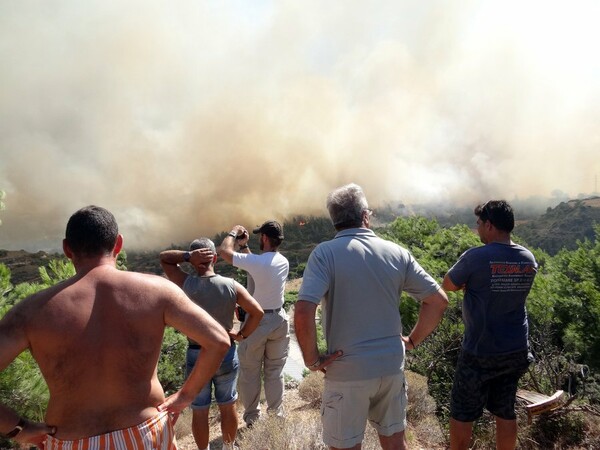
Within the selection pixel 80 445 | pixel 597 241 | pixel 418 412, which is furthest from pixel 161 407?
pixel 597 241

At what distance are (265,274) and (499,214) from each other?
1.93 metres

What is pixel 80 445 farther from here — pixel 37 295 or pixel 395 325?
pixel 395 325

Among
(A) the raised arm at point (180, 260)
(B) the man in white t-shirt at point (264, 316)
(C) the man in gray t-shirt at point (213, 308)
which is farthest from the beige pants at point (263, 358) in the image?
(A) the raised arm at point (180, 260)

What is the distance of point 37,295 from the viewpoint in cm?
159

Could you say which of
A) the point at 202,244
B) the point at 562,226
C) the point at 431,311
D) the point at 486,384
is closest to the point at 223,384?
the point at 202,244

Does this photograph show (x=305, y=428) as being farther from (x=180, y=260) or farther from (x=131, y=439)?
(x=131, y=439)

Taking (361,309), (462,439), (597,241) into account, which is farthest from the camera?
(597,241)

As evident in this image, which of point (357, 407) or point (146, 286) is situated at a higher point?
point (146, 286)

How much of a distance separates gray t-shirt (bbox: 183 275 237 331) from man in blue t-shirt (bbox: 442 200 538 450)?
4.90 feet

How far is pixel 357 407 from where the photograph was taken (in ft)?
6.90

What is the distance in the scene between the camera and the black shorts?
8.87 ft

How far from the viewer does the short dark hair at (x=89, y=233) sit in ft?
5.63

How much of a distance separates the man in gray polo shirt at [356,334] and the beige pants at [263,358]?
5.35 ft

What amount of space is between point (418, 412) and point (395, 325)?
2.89 meters
